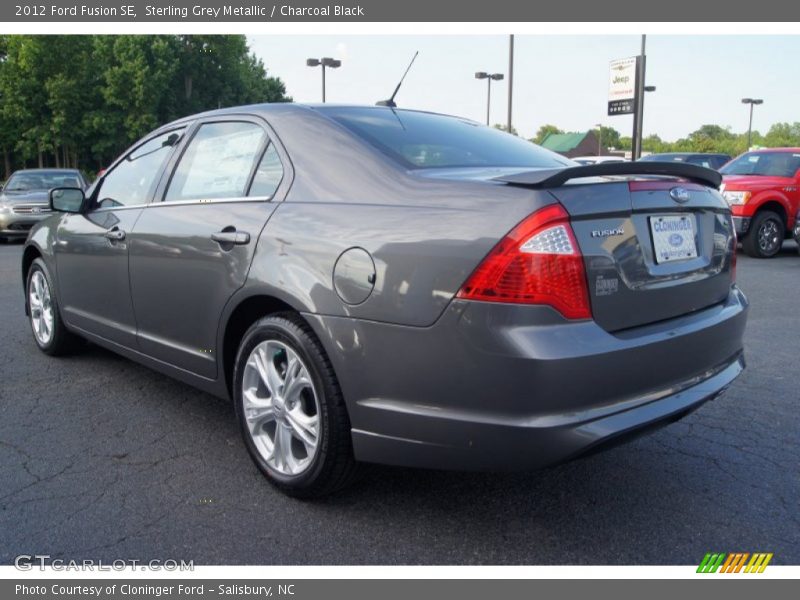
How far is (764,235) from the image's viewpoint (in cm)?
1155

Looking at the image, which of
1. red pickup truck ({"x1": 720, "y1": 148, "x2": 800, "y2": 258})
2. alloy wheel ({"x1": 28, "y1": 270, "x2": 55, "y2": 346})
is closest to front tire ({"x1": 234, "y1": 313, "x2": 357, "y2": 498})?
alloy wheel ({"x1": 28, "y1": 270, "x2": 55, "y2": 346})

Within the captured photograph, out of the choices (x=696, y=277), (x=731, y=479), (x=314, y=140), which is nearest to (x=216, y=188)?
(x=314, y=140)

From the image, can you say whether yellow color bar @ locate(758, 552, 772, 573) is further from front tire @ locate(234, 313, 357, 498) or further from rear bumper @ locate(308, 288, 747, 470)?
front tire @ locate(234, 313, 357, 498)

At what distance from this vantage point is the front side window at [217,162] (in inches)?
131

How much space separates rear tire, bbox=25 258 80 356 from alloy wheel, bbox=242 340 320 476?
2.49m

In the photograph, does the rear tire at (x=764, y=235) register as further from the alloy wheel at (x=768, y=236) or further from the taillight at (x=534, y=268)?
the taillight at (x=534, y=268)

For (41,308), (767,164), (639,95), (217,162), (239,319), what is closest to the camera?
(239,319)

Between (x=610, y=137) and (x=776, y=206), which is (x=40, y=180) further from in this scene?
(x=610, y=137)

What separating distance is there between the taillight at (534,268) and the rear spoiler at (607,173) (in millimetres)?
116

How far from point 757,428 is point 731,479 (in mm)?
745

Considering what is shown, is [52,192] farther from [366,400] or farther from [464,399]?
[464,399]

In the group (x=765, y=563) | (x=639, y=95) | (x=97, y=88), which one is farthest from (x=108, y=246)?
(x=97, y=88)

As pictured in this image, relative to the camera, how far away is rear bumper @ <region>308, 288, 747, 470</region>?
2.24m

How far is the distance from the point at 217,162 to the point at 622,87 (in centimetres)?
1959
